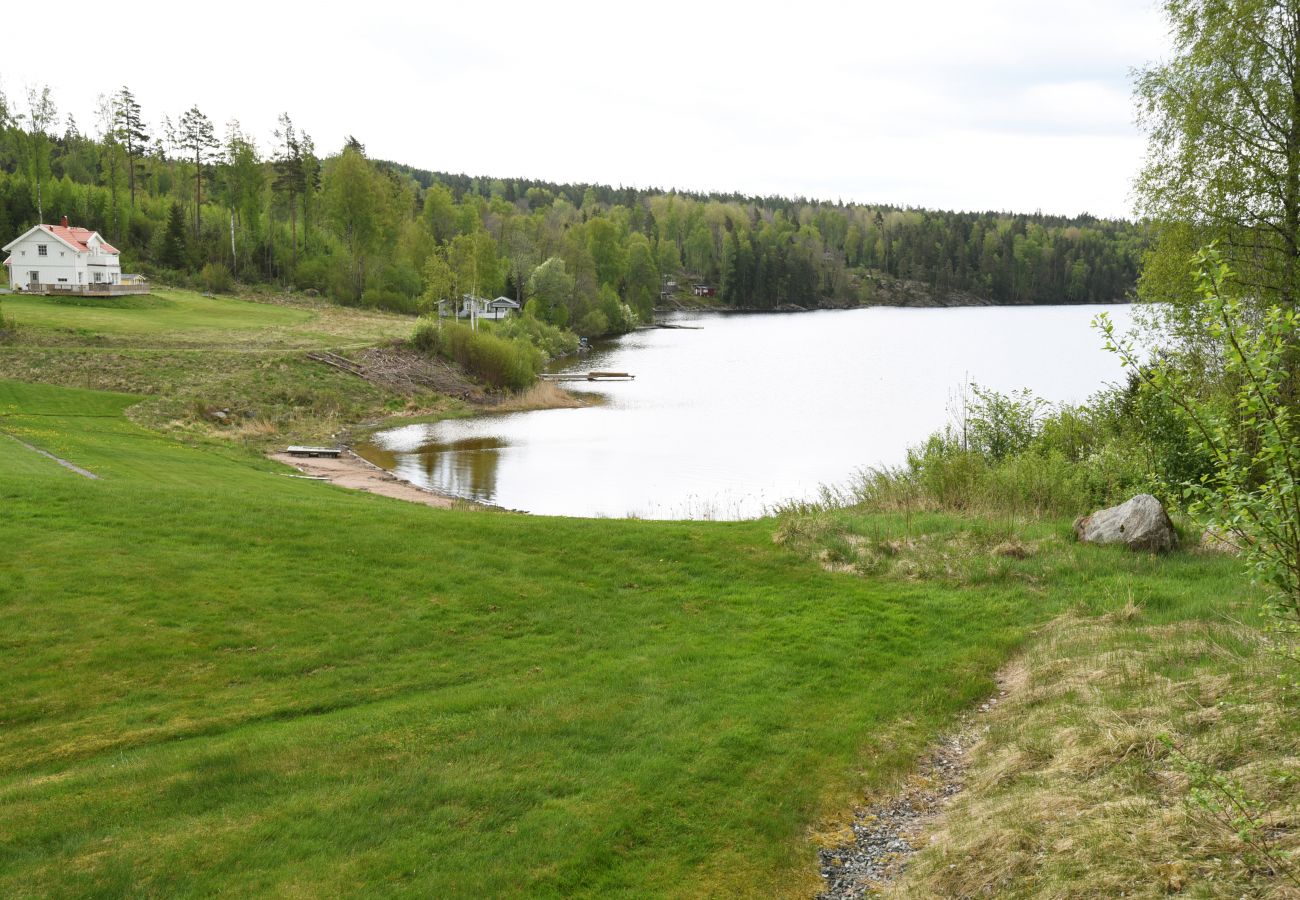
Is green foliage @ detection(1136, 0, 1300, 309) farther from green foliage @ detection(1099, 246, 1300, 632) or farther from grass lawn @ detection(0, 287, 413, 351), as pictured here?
grass lawn @ detection(0, 287, 413, 351)

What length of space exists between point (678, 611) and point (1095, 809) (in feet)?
24.6

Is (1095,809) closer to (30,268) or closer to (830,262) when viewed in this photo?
(30,268)

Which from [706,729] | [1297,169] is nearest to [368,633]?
[706,729]

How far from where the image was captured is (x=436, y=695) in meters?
11.0

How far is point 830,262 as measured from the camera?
620ft

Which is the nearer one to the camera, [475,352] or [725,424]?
[725,424]

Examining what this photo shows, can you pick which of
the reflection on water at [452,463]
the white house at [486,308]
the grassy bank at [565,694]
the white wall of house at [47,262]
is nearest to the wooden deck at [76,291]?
the white wall of house at [47,262]

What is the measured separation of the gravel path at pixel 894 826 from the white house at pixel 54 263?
238 feet

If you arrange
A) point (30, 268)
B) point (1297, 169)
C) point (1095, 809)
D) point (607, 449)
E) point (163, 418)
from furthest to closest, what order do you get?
point (30, 268)
point (607, 449)
point (163, 418)
point (1297, 169)
point (1095, 809)

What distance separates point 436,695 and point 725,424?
4307 cm

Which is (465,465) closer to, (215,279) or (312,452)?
(312,452)

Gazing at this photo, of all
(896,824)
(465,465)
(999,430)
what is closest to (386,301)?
(465,465)

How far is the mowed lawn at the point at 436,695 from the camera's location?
793 cm

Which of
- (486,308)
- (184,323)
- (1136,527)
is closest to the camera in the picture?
(1136,527)
